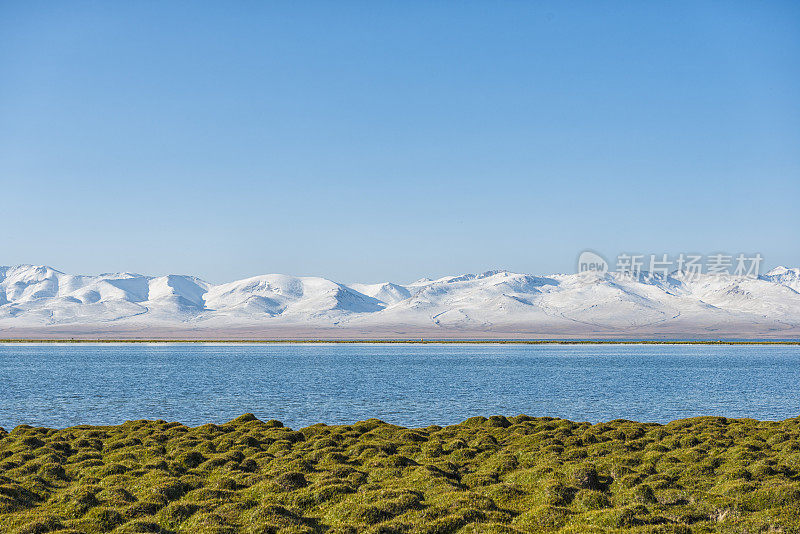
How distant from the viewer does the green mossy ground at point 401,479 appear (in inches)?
914

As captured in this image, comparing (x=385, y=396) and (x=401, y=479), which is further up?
(x=401, y=479)

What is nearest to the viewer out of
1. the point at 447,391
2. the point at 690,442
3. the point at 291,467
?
the point at 291,467

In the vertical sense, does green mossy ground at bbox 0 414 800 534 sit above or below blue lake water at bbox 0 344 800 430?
above

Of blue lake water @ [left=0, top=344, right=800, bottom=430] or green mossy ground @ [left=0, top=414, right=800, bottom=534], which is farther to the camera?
blue lake water @ [left=0, top=344, right=800, bottom=430]

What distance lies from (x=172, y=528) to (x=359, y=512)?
6005 millimetres

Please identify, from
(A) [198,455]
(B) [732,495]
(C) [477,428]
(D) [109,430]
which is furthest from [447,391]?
(B) [732,495]

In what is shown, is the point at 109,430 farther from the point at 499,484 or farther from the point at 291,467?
the point at 499,484

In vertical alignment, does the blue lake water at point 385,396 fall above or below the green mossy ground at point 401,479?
below

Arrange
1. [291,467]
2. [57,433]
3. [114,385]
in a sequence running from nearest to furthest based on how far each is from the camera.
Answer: [291,467]
[57,433]
[114,385]

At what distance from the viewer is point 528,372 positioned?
130 meters

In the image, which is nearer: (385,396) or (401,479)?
(401,479)

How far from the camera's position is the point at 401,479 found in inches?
1185

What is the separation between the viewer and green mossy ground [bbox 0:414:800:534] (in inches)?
914

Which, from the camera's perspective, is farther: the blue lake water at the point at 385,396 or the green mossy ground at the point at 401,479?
the blue lake water at the point at 385,396
